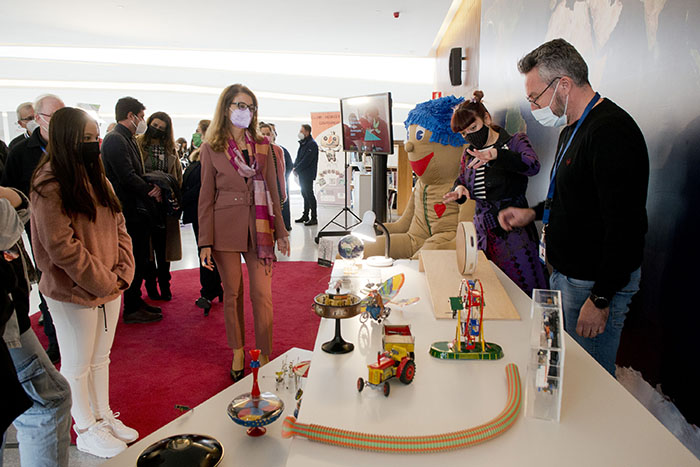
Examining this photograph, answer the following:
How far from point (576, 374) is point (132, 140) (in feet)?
9.81

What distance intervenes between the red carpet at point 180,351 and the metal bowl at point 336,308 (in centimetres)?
96

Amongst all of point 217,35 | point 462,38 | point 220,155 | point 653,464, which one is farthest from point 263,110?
point 653,464

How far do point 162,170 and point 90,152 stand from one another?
1.79 m

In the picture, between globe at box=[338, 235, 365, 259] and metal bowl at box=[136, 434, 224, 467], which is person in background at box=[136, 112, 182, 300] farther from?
metal bowl at box=[136, 434, 224, 467]

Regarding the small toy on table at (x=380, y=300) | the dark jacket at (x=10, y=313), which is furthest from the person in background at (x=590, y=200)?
the dark jacket at (x=10, y=313)

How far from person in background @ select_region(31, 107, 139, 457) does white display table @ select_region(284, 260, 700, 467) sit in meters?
1.00

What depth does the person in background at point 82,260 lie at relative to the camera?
159 centimetres

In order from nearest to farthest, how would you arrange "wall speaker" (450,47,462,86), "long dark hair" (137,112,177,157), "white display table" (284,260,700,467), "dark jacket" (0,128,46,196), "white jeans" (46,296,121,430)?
"white display table" (284,260,700,467) → "white jeans" (46,296,121,430) → "dark jacket" (0,128,46,196) → "long dark hair" (137,112,177,157) → "wall speaker" (450,47,462,86)

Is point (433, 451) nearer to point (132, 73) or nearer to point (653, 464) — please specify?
point (653, 464)

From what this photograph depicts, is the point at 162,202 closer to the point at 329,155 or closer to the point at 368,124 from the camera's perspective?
the point at 368,124

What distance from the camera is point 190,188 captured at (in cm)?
340

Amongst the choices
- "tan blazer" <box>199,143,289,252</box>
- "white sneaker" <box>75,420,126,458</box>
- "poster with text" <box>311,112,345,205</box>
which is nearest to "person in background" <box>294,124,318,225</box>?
"poster with text" <box>311,112,345,205</box>

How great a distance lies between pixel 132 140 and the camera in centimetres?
305

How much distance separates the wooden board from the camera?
4.69 feet
